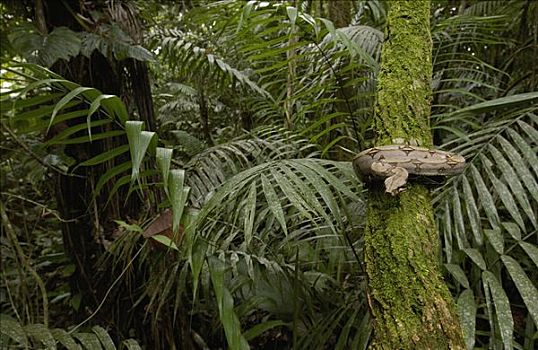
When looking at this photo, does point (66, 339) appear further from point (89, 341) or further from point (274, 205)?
point (274, 205)

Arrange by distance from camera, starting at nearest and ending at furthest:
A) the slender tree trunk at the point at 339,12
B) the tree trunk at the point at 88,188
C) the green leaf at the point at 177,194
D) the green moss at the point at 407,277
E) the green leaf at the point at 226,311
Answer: the green moss at the point at 407,277, the green leaf at the point at 177,194, the green leaf at the point at 226,311, the tree trunk at the point at 88,188, the slender tree trunk at the point at 339,12

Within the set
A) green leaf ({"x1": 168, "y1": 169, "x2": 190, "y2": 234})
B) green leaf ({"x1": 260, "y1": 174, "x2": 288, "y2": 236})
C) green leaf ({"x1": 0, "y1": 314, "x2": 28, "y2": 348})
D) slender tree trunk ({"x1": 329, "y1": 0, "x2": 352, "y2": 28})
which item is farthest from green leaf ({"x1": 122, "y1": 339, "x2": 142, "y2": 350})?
slender tree trunk ({"x1": 329, "y1": 0, "x2": 352, "y2": 28})

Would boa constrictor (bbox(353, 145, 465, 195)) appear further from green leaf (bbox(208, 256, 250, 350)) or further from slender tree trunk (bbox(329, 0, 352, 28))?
slender tree trunk (bbox(329, 0, 352, 28))

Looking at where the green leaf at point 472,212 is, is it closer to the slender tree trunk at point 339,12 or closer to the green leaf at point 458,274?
the green leaf at point 458,274

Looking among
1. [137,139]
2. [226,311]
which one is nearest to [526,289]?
[226,311]

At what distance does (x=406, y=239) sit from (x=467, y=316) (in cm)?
30

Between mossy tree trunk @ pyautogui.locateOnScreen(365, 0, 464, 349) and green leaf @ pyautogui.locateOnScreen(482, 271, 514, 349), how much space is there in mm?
190

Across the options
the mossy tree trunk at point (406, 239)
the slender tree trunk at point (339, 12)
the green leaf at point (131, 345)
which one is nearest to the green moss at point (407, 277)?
the mossy tree trunk at point (406, 239)

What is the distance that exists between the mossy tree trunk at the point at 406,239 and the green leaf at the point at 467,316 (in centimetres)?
18

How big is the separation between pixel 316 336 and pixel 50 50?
3.34 ft

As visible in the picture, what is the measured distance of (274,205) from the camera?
0.92 m

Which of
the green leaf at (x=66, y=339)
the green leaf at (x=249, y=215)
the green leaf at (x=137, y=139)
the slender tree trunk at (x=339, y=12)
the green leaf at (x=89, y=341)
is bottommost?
the green leaf at (x=89, y=341)

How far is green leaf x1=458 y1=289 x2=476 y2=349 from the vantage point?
37.2 inches

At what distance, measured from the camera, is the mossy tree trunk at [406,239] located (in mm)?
774
